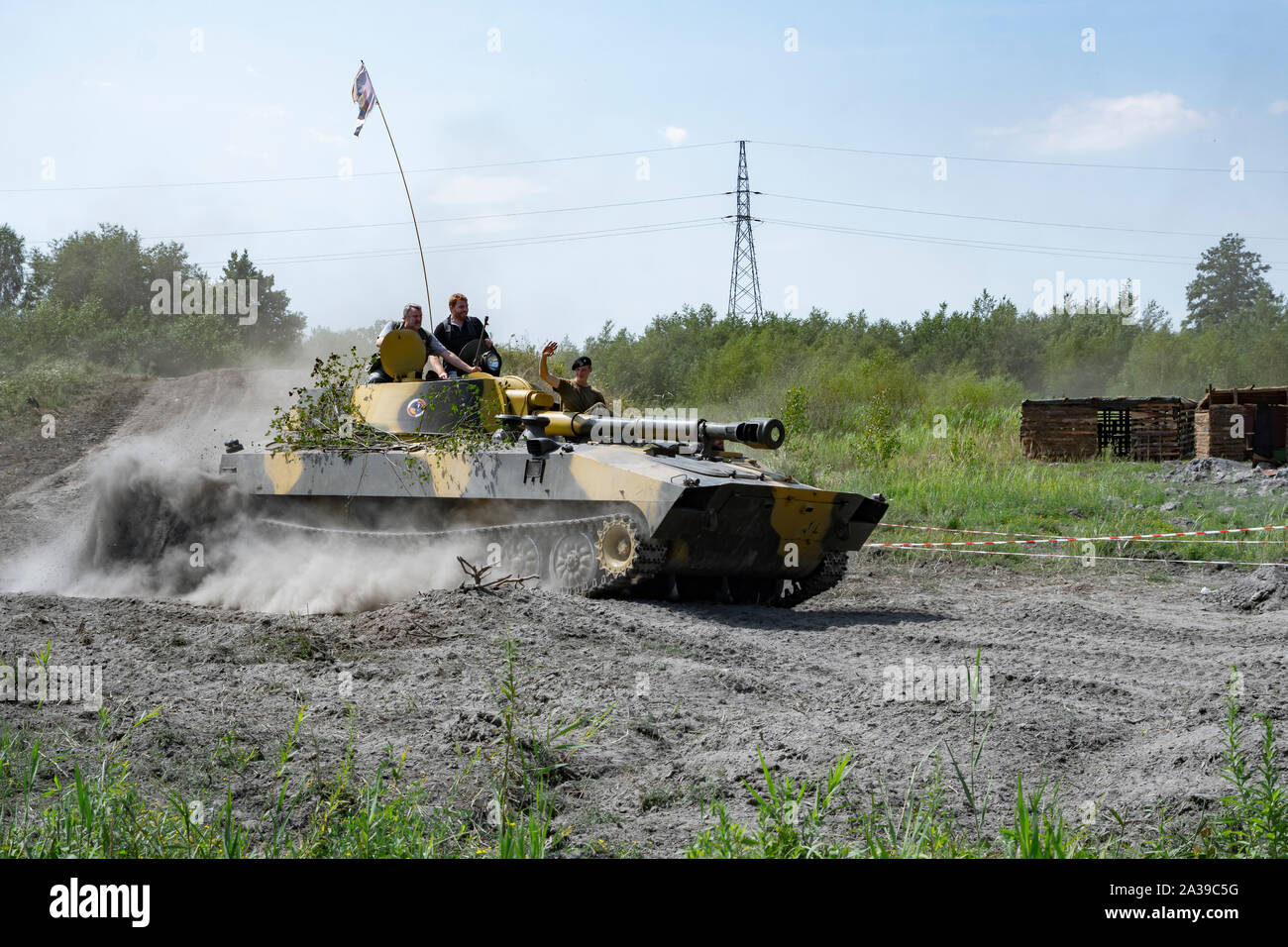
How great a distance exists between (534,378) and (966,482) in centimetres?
948

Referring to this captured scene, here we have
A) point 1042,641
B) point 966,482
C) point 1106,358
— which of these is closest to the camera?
point 1042,641

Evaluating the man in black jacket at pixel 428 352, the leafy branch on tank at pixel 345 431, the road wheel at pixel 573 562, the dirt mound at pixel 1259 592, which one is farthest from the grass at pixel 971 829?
the man in black jacket at pixel 428 352

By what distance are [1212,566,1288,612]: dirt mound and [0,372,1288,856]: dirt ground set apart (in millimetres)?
28

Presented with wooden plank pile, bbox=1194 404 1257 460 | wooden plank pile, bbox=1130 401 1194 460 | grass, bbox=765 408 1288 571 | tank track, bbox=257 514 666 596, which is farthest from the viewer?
wooden plank pile, bbox=1130 401 1194 460

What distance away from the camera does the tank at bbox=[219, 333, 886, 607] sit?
9727 mm

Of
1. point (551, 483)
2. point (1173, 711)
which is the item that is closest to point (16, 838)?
point (1173, 711)

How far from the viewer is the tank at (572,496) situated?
9.73 metres

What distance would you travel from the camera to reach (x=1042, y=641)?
29.2 feet

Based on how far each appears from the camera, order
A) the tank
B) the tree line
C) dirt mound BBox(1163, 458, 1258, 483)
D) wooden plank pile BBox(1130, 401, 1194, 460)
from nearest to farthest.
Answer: the tank → dirt mound BBox(1163, 458, 1258, 483) → wooden plank pile BBox(1130, 401, 1194, 460) → the tree line

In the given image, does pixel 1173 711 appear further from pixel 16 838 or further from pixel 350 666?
pixel 16 838

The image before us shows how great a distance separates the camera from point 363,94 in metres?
14.1

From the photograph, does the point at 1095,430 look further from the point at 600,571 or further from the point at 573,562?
the point at 600,571

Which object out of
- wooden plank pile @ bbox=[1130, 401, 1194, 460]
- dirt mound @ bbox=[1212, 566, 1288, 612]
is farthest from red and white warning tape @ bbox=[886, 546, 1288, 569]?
wooden plank pile @ bbox=[1130, 401, 1194, 460]

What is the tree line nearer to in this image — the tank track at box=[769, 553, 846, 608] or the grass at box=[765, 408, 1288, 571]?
the grass at box=[765, 408, 1288, 571]
